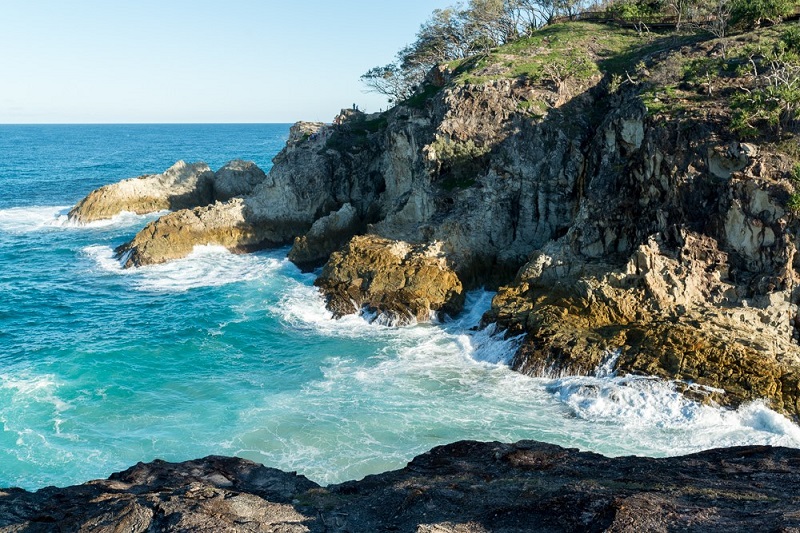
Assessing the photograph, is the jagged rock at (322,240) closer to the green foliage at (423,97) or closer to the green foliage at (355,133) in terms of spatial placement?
the green foliage at (355,133)

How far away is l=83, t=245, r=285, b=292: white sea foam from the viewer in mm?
34938

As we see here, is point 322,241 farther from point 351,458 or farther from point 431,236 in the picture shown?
point 351,458

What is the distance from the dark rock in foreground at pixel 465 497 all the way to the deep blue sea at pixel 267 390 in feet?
17.3

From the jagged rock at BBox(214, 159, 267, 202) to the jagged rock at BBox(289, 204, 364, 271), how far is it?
Result: 15511mm

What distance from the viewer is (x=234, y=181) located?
51.4 metres

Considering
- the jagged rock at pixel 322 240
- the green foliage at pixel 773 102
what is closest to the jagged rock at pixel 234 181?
the jagged rock at pixel 322 240

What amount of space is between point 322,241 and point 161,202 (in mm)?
20428

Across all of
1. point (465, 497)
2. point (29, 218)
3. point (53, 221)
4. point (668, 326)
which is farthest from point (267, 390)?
point (29, 218)

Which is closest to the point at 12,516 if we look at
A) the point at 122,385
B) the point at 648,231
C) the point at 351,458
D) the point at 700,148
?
the point at 351,458

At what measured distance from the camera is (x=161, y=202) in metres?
51.6

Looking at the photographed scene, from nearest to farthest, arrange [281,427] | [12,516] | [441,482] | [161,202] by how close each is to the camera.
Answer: [12,516] < [441,482] < [281,427] < [161,202]

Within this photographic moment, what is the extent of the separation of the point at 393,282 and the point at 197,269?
13.3 meters

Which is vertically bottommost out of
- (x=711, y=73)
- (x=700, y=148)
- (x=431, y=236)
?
(x=431, y=236)

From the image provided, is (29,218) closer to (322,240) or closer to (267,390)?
(322,240)
